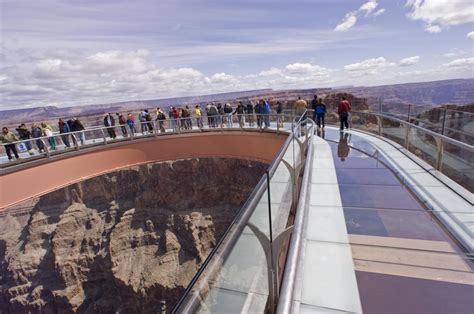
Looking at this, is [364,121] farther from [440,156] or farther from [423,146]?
[440,156]

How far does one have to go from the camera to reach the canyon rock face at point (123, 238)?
3538 cm

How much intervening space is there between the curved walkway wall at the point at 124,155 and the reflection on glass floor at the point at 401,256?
10640mm

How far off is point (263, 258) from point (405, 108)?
1045cm

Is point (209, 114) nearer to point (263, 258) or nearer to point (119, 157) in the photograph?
point (119, 157)

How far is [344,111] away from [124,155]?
1391 centimetres

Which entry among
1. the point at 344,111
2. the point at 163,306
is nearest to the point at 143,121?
the point at 344,111

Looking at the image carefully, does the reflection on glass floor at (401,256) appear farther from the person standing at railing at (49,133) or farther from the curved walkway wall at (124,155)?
the person standing at railing at (49,133)

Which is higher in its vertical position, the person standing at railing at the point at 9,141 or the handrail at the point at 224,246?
the handrail at the point at 224,246

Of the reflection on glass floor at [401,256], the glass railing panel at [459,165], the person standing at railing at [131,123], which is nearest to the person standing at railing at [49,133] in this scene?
the person standing at railing at [131,123]

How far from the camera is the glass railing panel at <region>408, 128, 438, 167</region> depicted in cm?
625

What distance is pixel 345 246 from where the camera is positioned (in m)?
3.54

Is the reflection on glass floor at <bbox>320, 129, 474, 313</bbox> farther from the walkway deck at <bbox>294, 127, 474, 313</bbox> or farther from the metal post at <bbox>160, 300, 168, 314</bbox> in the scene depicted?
the metal post at <bbox>160, 300, 168, 314</bbox>

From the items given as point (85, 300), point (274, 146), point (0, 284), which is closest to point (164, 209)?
point (85, 300)

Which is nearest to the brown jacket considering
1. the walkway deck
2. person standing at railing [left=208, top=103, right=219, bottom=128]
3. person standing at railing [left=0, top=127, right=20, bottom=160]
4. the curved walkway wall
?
person standing at railing [left=0, top=127, right=20, bottom=160]
